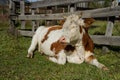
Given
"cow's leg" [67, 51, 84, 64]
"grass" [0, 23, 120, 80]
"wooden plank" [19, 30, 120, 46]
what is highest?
"wooden plank" [19, 30, 120, 46]

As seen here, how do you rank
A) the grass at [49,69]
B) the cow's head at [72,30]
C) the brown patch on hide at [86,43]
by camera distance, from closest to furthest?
the grass at [49,69] < the cow's head at [72,30] < the brown patch on hide at [86,43]

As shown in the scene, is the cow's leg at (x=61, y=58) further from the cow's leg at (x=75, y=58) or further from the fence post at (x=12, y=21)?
the fence post at (x=12, y=21)

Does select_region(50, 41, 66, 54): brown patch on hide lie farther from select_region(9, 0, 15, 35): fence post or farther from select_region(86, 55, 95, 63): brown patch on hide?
select_region(9, 0, 15, 35): fence post

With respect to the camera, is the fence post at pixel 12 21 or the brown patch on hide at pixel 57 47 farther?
the fence post at pixel 12 21

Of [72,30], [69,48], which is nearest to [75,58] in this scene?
[69,48]

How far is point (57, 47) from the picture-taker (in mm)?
6090

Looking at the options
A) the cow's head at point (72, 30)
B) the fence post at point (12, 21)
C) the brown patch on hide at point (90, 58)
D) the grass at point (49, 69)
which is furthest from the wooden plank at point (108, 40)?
the fence post at point (12, 21)

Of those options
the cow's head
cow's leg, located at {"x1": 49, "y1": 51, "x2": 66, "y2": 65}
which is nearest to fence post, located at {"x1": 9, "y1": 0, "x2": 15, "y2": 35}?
cow's leg, located at {"x1": 49, "y1": 51, "x2": 66, "y2": 65}

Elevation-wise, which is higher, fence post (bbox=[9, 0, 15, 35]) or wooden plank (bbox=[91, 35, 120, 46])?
fence post (bbox=[9, 0, 15, 35])

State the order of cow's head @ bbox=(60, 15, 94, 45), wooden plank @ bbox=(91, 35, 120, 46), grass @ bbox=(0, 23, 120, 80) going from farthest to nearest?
wooden plank @ bbox=(91, 35, 120, 46), cow's head @ bbox=(60, 15, 94, 45), grass @ bbox=(0, 23, 120, 80)

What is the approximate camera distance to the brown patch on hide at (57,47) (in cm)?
590

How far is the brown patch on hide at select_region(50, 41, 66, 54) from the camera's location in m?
5.90

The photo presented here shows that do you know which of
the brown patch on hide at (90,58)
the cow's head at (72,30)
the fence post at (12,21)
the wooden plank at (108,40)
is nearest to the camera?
the cow's head at (72,30)

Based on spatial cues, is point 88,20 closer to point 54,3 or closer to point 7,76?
point 7,76
